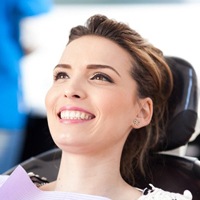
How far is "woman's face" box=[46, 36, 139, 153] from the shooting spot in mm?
1283

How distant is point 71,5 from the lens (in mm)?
3197

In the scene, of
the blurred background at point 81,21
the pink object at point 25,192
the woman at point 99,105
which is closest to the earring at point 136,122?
the woman at point 99,105

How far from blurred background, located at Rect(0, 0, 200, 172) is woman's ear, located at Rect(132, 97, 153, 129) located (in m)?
1.33

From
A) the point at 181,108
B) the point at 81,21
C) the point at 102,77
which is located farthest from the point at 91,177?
the point at 81,21

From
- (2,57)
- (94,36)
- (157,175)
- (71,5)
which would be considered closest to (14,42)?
(2,57)

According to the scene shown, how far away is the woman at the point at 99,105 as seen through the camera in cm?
129

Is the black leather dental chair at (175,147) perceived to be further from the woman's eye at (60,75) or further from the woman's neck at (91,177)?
the woman's eye at (60,75)

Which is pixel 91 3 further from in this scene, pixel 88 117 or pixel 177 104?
pixel 88 117

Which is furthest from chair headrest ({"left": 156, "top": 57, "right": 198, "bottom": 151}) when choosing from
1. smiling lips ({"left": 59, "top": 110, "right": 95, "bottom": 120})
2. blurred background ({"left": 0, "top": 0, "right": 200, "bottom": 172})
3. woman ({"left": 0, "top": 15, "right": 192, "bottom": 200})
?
blurred background ({"left": 0, "top": 0, "right": 200, "bottom": 172})

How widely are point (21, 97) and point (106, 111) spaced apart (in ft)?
3.07

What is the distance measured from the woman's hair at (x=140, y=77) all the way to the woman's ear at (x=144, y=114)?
0.06 feet

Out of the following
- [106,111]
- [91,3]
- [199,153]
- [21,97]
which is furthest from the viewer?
[91,3]

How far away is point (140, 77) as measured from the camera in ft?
4.62

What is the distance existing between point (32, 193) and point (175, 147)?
18.6 inches
